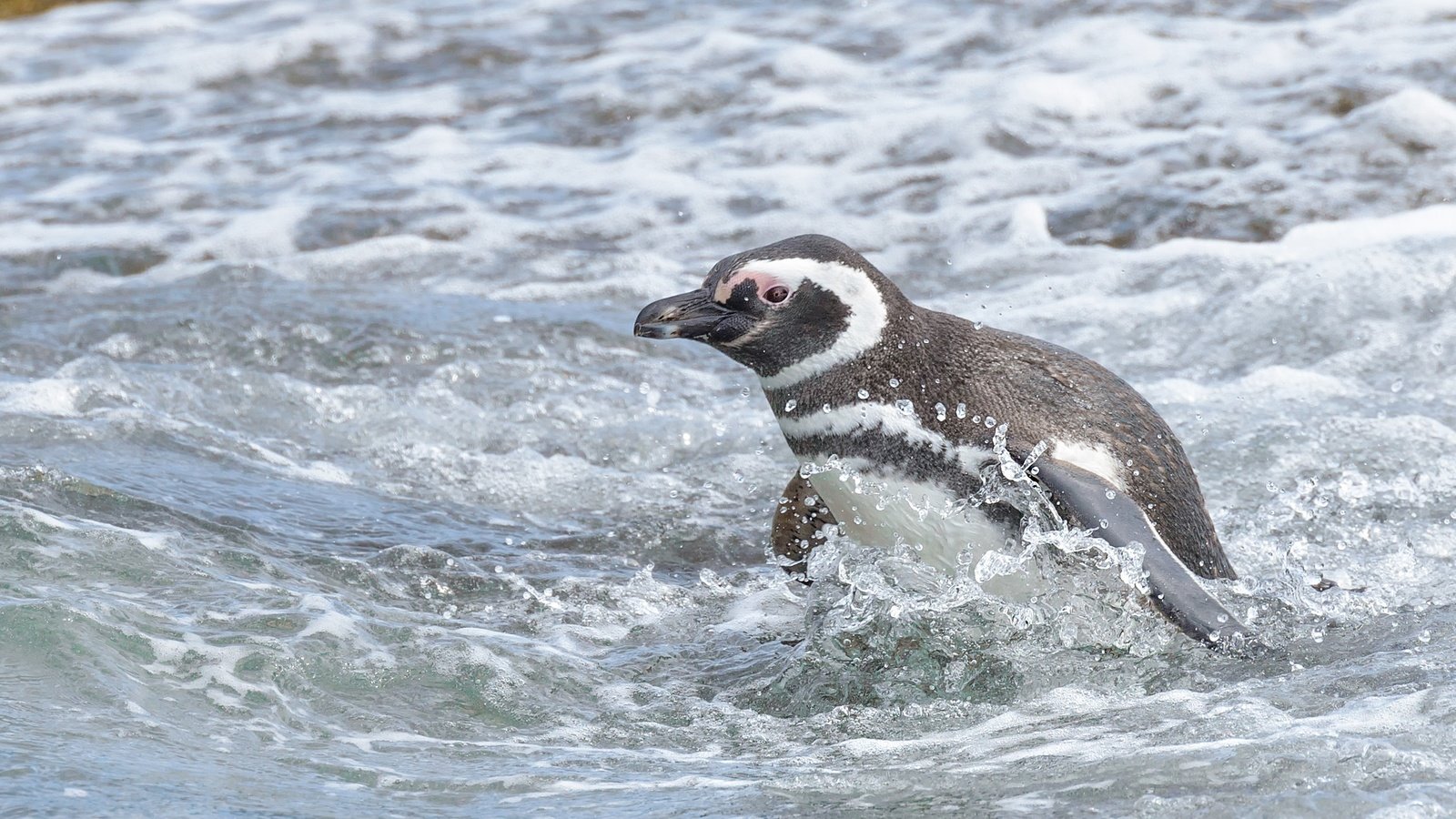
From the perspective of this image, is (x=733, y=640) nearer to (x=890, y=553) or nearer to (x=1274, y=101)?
(x=890, y=553)

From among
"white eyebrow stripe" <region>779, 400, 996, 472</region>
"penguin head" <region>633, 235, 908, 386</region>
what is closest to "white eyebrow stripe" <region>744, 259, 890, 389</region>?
"penguin head" <region>633, 235, 908, 386</region>

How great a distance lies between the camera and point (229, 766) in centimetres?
298

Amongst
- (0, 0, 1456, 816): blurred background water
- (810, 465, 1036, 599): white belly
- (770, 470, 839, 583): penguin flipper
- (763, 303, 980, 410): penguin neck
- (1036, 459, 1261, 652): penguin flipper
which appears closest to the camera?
(0, 0, 1456, 816): blurred background water

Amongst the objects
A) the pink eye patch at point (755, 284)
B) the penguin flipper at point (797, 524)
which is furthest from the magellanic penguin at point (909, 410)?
the penguin flipper at point (797, 524)

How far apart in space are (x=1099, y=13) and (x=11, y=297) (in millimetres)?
6741

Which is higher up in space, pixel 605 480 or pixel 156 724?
pixel 156 724

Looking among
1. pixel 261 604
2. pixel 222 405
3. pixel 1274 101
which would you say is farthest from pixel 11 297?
pixel 1274 101

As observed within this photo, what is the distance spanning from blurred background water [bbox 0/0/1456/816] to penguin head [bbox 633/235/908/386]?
515 millimetres

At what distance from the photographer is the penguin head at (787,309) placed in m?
3.86

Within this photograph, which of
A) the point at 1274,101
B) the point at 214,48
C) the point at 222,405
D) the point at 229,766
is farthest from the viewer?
the point at 214,48

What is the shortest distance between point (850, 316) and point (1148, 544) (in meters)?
0.84

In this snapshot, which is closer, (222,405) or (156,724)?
(156,724)

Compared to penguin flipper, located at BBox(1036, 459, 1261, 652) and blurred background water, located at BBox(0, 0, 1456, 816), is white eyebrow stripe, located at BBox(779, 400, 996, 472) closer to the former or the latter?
penguin flipper, located at BBox(1036, 459, 1261, 652)

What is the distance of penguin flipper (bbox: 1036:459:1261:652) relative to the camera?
3.54m
